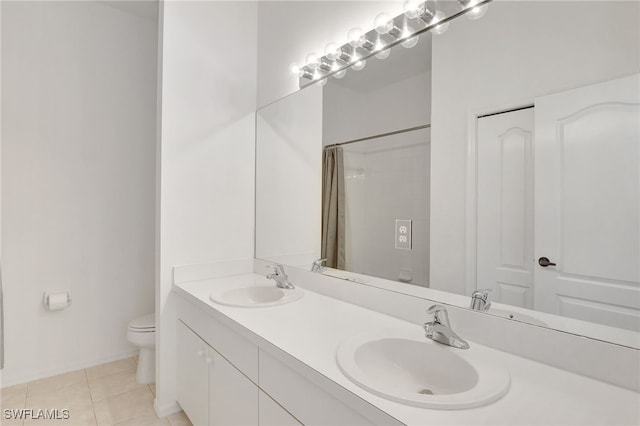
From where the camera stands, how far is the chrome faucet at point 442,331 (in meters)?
1.02

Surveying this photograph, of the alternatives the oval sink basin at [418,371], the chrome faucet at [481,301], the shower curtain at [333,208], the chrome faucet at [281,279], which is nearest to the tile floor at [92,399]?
the chrome faucet at [281,279]

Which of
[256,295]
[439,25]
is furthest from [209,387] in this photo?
[439,25]

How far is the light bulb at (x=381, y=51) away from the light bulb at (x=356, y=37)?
84mm

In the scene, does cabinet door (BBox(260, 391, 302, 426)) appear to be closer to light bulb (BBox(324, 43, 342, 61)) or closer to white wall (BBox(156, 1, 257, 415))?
white wall (BBox(156, 1, 257, 415))

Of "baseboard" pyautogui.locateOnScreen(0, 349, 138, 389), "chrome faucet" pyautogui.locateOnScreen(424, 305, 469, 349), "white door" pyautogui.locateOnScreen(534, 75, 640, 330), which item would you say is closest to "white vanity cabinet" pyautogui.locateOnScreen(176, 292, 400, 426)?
"chrome faucet" pyautogui.locateOnScreen(424, 305, 469, 349)

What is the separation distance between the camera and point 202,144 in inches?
78.2

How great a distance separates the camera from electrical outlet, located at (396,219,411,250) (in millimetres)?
1352

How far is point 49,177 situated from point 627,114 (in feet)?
9.93

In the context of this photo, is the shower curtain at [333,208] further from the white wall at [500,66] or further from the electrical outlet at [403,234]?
the white wall at [500,66]

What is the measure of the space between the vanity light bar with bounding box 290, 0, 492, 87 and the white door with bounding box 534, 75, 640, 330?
491 mm

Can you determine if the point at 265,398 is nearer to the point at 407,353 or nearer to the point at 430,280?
the point at 407,353

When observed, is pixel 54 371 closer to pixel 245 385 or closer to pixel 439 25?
pixel 245 385

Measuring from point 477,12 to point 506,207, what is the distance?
68cm

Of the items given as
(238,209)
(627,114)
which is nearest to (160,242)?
(238,209)
